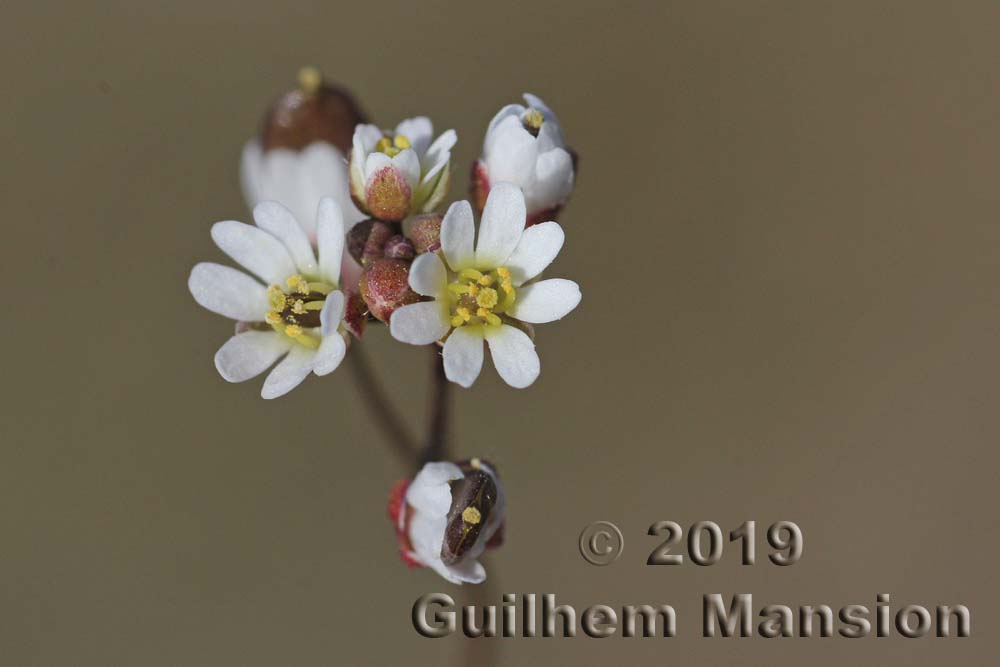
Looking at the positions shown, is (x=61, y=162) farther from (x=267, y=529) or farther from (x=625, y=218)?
(x=625, y=218)

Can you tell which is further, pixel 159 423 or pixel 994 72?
pixel 994 72

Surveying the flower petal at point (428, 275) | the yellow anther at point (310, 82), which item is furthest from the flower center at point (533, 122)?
the yellow anther at point (310, 82)

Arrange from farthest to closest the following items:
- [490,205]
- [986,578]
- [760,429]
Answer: [760,429]
[986,578]
[490,205]

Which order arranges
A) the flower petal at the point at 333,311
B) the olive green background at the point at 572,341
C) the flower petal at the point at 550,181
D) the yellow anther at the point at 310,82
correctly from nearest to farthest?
the flower petal at the point at 333,311 < the flower petal at the point at 550,181 < the yellow anther at the point at 310,82 < the olive green background at the point at 572,341

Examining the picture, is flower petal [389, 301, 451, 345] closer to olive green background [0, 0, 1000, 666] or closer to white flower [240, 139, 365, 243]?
white flower [240, 139, 365, 243]

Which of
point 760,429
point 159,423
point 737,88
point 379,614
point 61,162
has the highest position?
point 737,88

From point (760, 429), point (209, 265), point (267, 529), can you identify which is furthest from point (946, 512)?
point (209, 265)

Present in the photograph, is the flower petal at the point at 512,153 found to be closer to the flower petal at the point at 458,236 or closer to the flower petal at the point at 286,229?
the flower petal at the point at 458,236
